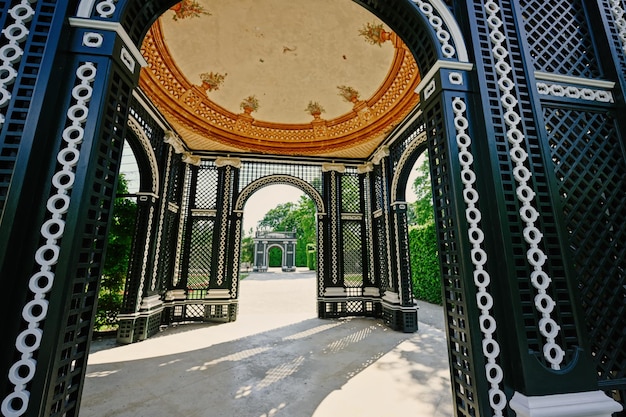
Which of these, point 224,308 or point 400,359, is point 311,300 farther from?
point 400,359

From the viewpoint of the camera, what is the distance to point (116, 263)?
→ 5.43m

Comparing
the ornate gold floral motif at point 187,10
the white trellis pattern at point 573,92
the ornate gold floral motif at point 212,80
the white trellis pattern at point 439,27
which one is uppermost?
the ornate gold floral motif at point 187,10

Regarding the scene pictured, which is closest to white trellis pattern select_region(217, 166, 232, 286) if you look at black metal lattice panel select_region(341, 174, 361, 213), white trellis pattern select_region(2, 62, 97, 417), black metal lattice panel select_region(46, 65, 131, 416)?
black metal lattice panel select_region(341, 174, 361, 213)

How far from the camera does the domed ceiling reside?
3.53 m

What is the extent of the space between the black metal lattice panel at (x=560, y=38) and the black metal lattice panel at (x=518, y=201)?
307 mm

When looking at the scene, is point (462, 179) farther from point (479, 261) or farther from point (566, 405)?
point (566, 405)

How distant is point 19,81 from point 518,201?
288cm

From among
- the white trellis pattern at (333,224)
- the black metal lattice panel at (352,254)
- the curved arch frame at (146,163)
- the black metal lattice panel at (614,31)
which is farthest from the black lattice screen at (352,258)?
the black metal lattice panel at (614,31)

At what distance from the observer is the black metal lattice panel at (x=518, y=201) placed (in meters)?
1.55

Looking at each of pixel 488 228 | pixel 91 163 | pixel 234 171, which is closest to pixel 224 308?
pixel 234 171

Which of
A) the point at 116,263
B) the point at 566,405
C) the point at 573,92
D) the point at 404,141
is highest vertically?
the point at 404,141

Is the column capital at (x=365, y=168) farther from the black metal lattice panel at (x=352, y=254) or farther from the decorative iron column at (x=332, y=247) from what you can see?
the black metal lattice panel at (x=352, y=254)

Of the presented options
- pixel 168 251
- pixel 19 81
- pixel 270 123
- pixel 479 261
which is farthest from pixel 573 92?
pixel 168 251

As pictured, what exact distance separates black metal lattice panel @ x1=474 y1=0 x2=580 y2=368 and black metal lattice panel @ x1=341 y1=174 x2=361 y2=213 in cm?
526
